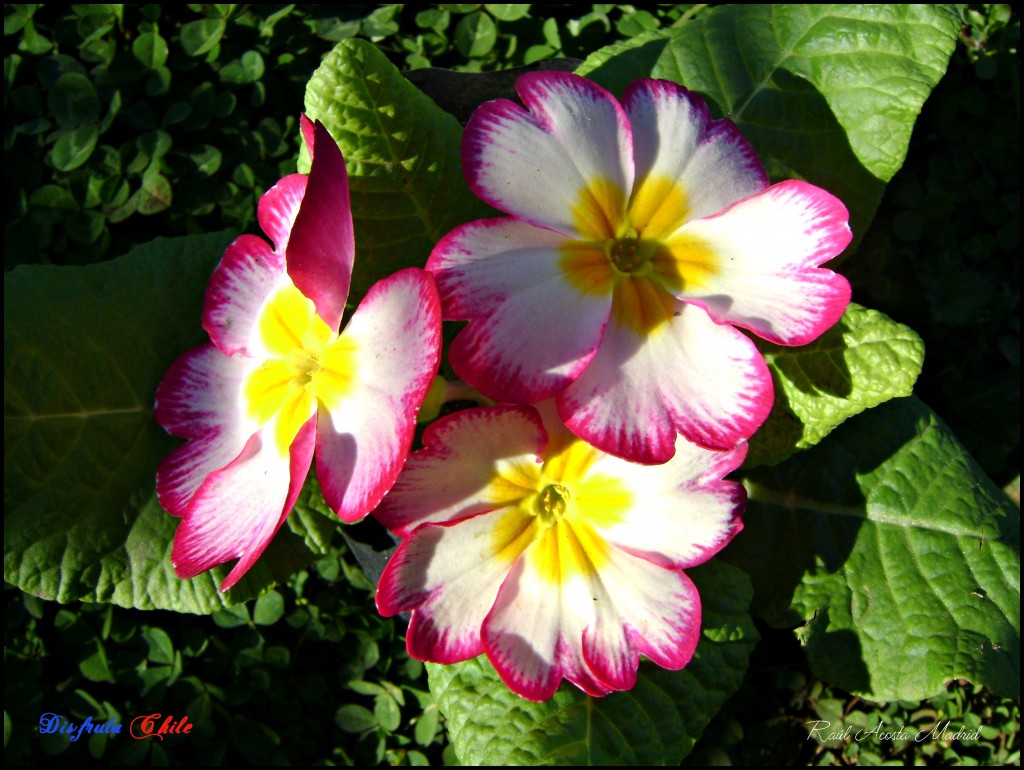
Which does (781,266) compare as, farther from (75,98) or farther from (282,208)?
(75,98)

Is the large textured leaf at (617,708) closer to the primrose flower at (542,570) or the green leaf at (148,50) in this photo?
the primrose flower at (542,570)

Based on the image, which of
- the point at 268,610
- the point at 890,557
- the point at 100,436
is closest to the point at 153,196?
the point at 100,436

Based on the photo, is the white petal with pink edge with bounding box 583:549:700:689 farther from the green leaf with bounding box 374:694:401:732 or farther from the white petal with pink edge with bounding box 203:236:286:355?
the green leaf with bounding box 374:694:401:732

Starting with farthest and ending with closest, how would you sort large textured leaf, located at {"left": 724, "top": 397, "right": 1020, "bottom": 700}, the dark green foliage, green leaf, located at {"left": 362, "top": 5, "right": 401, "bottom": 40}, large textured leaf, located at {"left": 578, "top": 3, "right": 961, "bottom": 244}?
green leaf, located at {"left": 362, "top": 5, "right": 401, "bottom": 40}
the dark green foliage
large textured leaf, located at {"left": 724, "top": 397, "right": 1020, "bottom": 700}
large textured leaf, located at {"left": 578, "top": 3, "right": 961, "bottom": 244}

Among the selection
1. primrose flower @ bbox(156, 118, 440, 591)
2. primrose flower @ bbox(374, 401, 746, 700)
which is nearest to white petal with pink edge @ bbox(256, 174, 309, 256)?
primrose flower @ bbox(156, 118, 440, 591)

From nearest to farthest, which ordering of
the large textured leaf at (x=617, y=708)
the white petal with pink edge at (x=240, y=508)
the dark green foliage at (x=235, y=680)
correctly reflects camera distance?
1. the white petal with pink edge at (x=240, y=508)
2. the large textured leaf at (x=617, y=708)
3. the dark green foliage at (x=235, y=680)

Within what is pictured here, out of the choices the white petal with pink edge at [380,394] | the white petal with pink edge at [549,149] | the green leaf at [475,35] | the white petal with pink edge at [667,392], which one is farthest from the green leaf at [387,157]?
the green leaf at [475,35]
